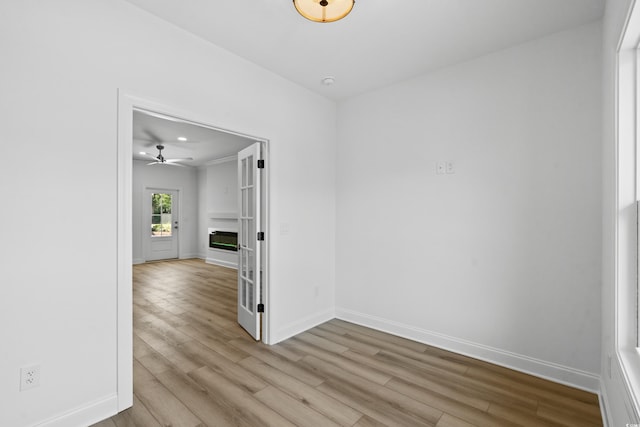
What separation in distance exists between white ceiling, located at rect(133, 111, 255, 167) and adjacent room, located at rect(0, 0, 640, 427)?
174cm

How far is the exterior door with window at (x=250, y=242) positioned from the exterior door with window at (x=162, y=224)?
5.93 metres

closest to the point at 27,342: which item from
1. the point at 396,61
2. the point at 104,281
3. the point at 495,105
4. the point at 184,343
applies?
the point at 104,281

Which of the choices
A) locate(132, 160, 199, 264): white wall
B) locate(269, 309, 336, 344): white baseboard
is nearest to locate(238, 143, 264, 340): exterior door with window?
locate(269, 309, 336, 344): white baseboard

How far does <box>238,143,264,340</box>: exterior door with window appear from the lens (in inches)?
127

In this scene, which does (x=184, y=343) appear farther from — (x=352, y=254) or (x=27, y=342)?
(x=352, y=254)

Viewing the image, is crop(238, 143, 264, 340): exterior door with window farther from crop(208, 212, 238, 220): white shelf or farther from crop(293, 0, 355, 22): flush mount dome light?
A: crop(208, 212, 238, 220): white shelf

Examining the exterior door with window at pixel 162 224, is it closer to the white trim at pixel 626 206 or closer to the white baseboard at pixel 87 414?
the white baseboard at pixel 87 414

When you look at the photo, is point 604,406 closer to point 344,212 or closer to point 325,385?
point 325,385

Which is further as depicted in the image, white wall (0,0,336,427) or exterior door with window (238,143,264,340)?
exterior door with window (238,143,264,340)

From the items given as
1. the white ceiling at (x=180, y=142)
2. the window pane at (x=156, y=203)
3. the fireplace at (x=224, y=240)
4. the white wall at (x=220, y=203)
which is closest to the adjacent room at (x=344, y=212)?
the white ceiling at (x=180, y=142)

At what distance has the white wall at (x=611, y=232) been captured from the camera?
150cm

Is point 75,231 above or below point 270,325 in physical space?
above

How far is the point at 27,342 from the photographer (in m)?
1.74

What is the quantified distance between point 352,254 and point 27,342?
2952 mm
